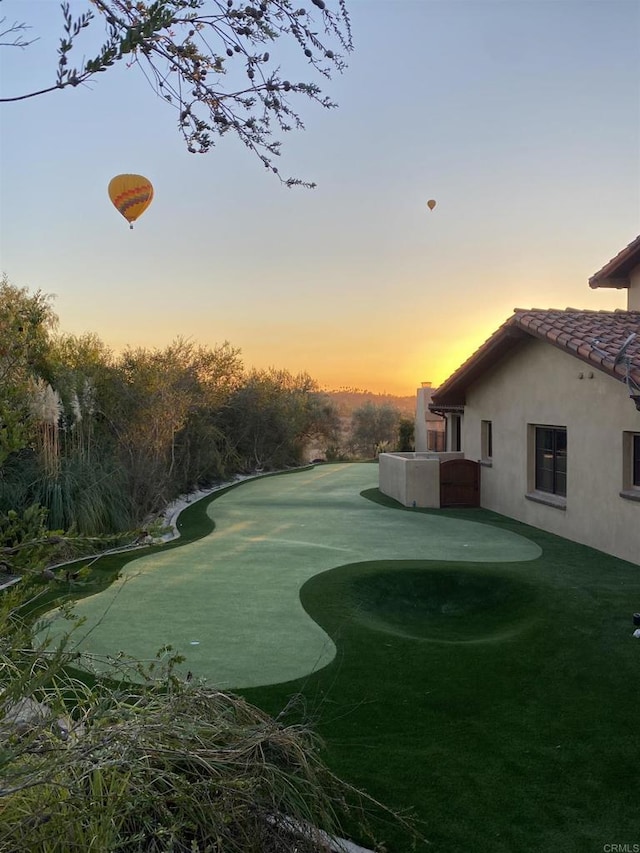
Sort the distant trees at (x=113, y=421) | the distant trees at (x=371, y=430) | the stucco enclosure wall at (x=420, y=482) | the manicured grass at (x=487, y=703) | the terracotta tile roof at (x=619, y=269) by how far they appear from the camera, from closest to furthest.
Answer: the manicured grass at (x=487, y=703) < the distant trees at (x=113, y=421) < the terracotta tile roof at (x=619, y=269) < the stucco enclosure wall at (x=420, y=482) < the distant trees at (x=371, y=430)

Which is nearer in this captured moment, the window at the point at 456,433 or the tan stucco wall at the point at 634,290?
the tan stucco wall at the point at 634,290

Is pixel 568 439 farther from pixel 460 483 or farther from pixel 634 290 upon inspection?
pixel 634 290

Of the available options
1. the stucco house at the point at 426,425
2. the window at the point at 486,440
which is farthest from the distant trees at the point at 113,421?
the window at the point at 486,440

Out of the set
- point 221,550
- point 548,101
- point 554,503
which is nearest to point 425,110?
point 548,101

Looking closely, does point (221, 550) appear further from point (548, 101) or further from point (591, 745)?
point (548, 101)

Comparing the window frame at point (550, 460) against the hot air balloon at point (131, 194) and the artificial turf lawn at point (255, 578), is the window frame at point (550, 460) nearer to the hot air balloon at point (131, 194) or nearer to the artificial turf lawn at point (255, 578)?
the artificial turf lawn at point (255, 578)

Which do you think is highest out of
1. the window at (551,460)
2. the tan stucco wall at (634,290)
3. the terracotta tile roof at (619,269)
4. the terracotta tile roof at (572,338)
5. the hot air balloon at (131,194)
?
the hot air balloon at (131,194)

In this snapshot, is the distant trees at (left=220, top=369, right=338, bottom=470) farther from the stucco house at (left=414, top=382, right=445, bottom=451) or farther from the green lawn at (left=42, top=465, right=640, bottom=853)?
the green lawn at (left=42, top=465, right=640, bottom=853)

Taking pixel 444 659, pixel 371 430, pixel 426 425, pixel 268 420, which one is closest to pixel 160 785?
pixel 444 659
